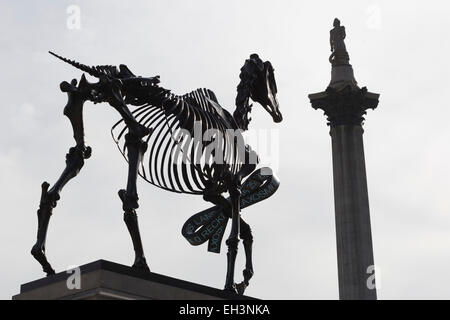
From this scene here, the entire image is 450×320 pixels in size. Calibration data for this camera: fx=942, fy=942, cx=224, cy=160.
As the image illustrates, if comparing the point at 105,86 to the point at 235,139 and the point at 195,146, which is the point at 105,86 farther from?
the point at 235,139

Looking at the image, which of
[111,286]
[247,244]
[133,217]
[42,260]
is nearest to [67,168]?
[133,217]

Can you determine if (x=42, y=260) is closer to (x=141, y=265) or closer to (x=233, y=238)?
(x=141, y=265)

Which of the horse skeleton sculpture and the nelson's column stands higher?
the nelson's column

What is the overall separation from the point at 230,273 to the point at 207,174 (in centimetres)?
139

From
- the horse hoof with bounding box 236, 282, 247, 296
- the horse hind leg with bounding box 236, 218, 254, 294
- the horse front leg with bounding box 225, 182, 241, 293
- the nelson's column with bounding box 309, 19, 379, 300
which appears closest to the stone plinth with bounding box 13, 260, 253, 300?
the horse front leg with bounding box 225, 182, 241, 293

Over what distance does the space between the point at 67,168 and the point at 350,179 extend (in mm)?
23614

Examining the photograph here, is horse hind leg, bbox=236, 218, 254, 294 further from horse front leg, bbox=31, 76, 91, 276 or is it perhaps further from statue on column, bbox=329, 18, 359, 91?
statue on column, bbox=329, 18, 359, 91

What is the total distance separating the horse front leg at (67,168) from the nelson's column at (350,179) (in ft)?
71.7

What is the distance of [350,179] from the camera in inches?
1331

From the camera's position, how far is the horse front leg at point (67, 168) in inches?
423

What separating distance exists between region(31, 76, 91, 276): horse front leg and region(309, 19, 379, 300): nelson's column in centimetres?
2186

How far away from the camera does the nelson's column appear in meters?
32.2

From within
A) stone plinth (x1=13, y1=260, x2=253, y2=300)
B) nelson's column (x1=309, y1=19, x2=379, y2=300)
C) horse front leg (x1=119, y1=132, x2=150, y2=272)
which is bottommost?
stone plinth (x1=13, y1=260, x2=253, y2=300)
